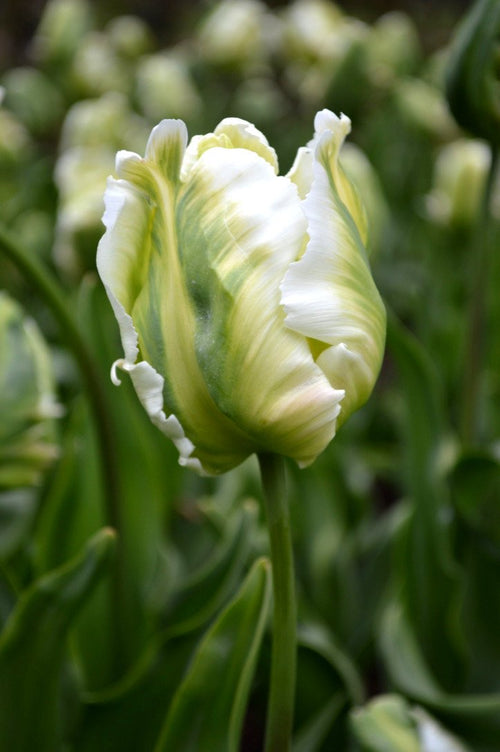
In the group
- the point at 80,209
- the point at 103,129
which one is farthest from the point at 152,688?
the point at 103,129

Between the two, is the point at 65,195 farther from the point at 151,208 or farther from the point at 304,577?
the point at 151,208

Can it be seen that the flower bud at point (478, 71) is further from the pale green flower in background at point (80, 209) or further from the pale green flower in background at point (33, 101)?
the pale green flower in background at point (33, 101)

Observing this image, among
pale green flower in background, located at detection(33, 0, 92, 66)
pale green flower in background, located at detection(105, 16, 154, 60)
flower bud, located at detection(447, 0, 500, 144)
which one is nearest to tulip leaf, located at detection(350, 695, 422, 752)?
flower bud, located at detection(447, 0, 500, 144)

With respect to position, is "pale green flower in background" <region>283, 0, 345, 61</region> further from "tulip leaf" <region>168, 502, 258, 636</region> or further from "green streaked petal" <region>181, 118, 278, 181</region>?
"green streaked petal" <region>181, 118, 278, 181</region>

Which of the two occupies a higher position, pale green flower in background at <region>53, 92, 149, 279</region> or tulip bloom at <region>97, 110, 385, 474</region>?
tulip bloom at <region>97, 110, 385, 474</region>

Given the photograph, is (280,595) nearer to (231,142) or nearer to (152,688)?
(231,142)

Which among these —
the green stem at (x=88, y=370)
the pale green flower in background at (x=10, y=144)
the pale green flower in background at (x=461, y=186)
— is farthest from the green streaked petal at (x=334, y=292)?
the pale green flower in background at (x=10, y=144)
